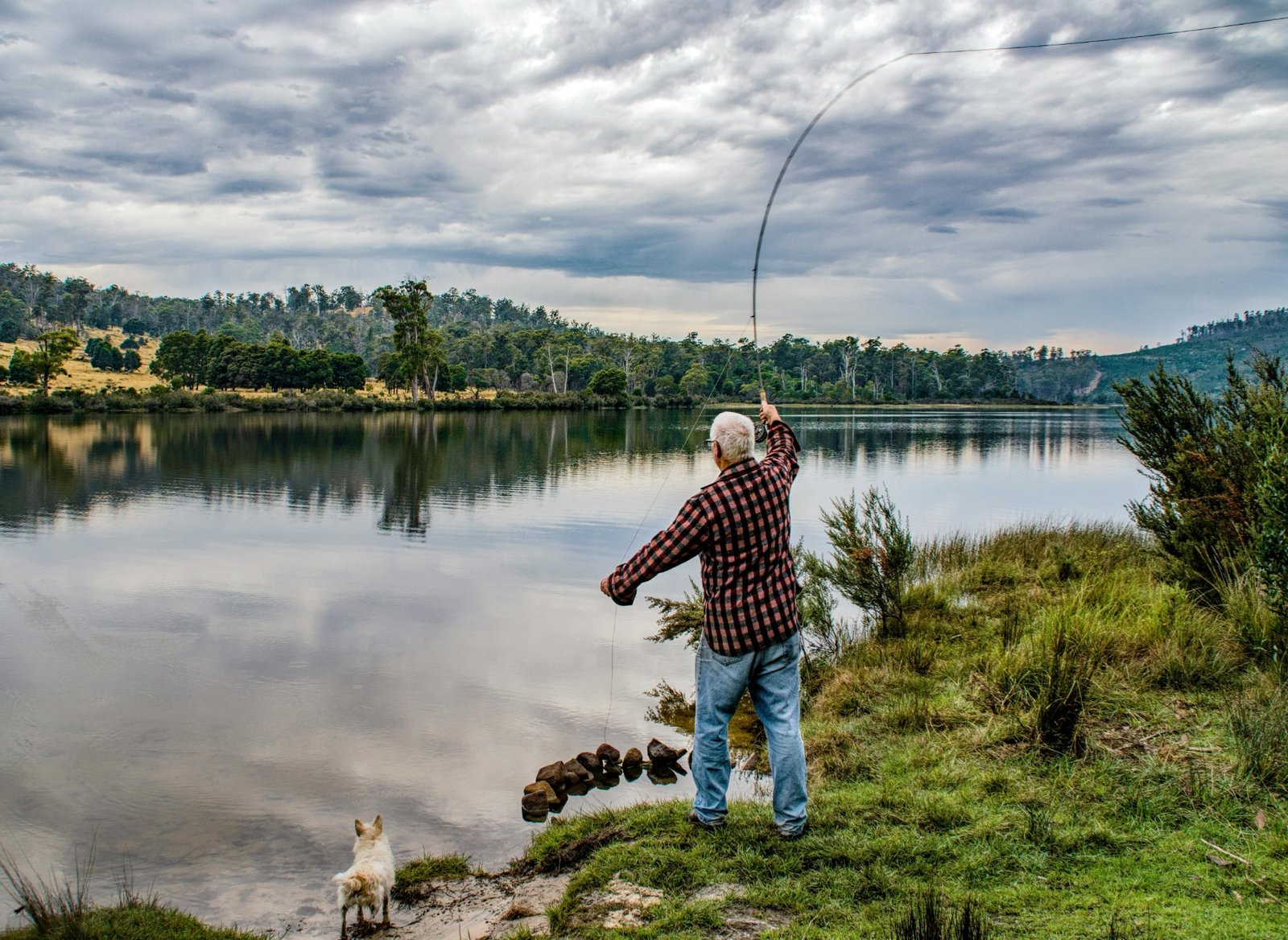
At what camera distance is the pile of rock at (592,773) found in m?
7.36

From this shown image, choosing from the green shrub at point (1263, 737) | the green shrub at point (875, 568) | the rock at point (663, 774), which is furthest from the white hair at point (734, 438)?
A: the green shrub at point (875, 568)

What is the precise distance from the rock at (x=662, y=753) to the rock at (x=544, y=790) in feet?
3.62

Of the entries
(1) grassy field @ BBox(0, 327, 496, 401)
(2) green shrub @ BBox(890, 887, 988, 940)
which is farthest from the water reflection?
(2) green shrub @ BBox(890, 887, 988, 940)

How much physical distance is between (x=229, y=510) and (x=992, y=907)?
25.4m

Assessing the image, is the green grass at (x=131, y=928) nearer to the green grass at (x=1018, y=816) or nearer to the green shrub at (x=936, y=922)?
the green grass at (x=1018, y=816)

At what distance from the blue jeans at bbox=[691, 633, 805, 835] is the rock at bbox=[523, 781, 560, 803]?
277cm

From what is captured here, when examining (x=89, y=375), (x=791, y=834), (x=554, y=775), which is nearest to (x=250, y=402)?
(x=89, y=375)

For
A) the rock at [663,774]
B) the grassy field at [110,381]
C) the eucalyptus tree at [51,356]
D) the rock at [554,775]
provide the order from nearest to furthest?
the rock at [554,775] → the rock at [663,774] → the eucalyptus tree at [51,356] → the grassy field at [110,381]

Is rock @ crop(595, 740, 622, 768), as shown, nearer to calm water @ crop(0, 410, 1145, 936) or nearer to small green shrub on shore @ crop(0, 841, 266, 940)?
calm water @ crop(0, 410, 1145, 936)

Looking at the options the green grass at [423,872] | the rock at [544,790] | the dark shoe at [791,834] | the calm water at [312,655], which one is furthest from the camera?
the rock at [544,790]

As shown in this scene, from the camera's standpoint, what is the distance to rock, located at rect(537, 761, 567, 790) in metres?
7.65

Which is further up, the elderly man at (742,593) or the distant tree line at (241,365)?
Answer: the distant tree line at (241,365)

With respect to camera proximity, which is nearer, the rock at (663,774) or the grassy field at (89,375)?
the rock at (663,774)

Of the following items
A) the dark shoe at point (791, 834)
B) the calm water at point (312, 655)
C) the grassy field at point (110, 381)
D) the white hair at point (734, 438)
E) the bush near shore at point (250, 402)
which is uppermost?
the grassy field at point (110, 381)
